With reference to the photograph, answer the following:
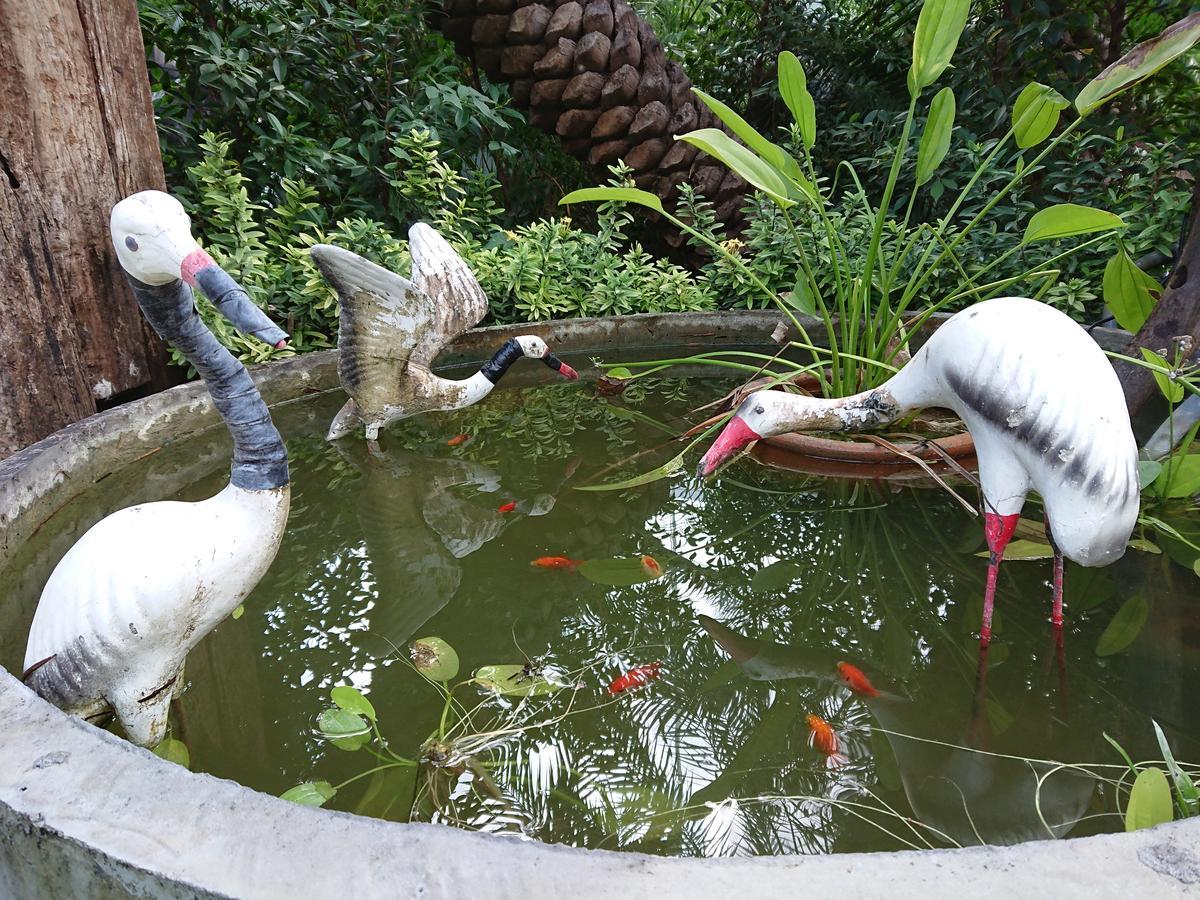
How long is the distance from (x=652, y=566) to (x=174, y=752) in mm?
863

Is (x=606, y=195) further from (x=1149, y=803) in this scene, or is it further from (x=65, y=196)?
(x=1149, y=803)

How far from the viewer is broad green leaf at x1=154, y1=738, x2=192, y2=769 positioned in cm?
107

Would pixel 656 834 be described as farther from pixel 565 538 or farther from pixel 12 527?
pixel 12 527

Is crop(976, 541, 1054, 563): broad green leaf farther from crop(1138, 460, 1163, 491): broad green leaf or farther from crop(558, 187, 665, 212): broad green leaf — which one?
crop(558, 187, 665, 212): broad green leaf

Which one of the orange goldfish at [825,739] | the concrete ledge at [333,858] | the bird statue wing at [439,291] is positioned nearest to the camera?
the concrete ledge at [333,858]

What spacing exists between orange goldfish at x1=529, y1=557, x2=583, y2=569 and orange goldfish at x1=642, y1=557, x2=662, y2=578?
0.13 m

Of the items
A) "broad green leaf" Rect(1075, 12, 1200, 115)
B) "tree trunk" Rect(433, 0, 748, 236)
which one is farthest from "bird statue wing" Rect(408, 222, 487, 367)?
"tree trunk" Rect(433, 0, 748, 236)

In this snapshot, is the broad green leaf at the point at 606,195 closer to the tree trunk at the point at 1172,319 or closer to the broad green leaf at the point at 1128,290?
the broad green leaf at the point at 1128,290

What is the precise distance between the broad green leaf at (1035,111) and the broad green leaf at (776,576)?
1050mm

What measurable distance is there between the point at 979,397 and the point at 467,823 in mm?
983

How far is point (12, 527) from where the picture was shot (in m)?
1.39

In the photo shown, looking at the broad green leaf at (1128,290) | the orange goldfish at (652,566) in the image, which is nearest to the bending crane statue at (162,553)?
the orange goldfish at (652,566)

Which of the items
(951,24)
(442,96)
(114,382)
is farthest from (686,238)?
(114,382)

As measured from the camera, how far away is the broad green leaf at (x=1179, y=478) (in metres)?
1.68
